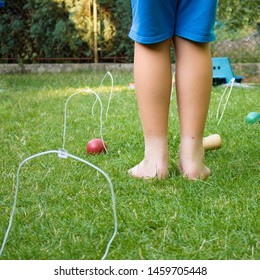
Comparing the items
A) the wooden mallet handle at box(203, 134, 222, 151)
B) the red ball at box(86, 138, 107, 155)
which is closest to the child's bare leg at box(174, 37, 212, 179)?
the wooden mallet handle at box(203, 134, 222, 151)

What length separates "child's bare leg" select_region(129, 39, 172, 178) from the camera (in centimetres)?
169

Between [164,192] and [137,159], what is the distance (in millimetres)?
452

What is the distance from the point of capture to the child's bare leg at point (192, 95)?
5.55ft

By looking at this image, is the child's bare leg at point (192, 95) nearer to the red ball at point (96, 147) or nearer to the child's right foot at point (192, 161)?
the child's right foot at point (192, 161)

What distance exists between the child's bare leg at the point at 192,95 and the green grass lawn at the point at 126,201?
0.23 ft

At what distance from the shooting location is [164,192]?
160 centimetres

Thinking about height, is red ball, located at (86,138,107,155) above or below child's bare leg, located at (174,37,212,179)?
below

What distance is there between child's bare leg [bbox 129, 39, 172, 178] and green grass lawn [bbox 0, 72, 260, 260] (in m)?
0.07

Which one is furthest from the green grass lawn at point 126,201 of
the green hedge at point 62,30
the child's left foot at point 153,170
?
the green hedge at point 62,30

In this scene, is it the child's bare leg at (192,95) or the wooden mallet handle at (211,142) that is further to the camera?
the wooden mallet handle at (211,142)

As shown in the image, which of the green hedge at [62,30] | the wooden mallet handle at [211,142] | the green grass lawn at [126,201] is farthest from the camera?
the green hedge at [62,30]

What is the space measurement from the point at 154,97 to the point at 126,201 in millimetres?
358

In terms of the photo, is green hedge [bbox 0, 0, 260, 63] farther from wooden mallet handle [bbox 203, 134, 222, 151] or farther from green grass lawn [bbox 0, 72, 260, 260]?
wooden mallet handle [bbox 203, 134, 222, 151]
